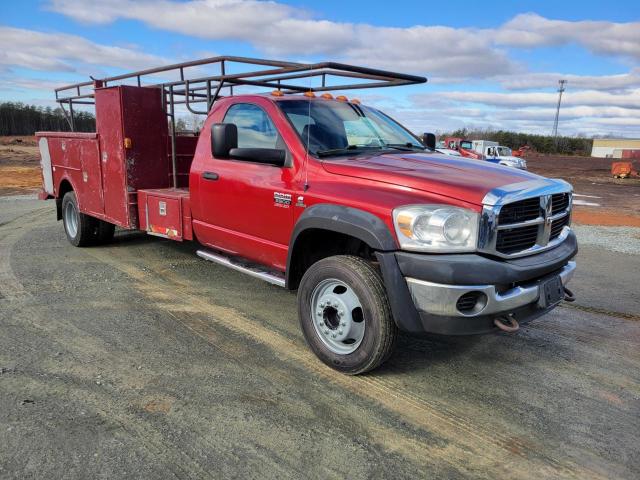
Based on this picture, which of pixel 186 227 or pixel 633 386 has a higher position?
pixel 186 227

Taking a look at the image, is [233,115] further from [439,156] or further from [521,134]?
[521,134]

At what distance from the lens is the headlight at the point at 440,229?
3.12 metres

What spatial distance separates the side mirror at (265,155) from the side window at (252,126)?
27 centimetres

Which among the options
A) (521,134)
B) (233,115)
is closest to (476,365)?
(233,115)

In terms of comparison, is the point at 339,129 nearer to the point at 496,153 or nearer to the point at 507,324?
A: the point at 507,324

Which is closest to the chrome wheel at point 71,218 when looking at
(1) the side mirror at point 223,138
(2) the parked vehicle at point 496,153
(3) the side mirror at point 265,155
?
(1) the side mirror at point 223,138

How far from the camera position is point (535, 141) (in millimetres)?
78312

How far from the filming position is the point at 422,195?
3.24 m

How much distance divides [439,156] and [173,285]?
332 cm

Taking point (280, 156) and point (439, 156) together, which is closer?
point (280, 156)

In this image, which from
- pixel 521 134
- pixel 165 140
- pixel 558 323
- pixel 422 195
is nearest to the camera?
pixel 422 195

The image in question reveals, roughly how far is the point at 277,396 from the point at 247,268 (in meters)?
1.56

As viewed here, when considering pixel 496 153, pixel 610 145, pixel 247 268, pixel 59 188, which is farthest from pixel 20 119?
pixel 610 145

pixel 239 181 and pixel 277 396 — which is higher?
pixel 239 181
